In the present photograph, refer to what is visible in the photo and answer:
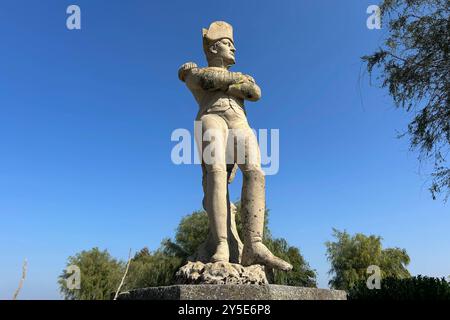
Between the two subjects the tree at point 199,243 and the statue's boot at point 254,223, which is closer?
the statue's boot at point 254,223

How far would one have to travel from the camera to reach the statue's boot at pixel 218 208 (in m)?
4.85

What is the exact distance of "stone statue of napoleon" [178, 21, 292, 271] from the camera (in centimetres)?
488

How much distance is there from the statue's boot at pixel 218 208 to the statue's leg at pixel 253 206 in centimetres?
24

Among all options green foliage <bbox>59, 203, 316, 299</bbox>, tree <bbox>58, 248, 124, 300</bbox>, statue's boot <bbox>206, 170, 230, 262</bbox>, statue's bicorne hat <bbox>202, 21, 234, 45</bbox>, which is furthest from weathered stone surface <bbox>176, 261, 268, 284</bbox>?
tree <bbox>58, 248, 124, 300</bbox>

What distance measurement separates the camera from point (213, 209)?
4934 millimetres

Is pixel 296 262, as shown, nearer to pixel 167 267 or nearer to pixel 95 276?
pixel 167 267

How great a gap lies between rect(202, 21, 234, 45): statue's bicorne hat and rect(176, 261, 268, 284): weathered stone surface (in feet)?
10.5

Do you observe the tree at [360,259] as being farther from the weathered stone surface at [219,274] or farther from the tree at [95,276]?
the weathered stone surface at [219,274]

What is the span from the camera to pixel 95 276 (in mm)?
26484

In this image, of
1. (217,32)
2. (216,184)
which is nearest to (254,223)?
(216,184)

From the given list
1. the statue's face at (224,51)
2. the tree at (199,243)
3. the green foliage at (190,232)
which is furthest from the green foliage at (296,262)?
the statue's face at (224,51)

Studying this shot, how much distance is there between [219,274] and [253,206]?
106cm
